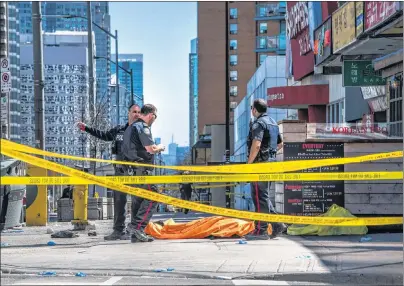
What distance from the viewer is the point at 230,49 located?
11825cm

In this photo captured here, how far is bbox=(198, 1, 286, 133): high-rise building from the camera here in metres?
111

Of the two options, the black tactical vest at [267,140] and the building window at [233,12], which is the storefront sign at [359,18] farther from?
the building window at [233,12]

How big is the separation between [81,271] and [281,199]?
221 inches

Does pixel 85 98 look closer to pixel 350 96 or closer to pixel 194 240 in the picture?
pixel 350 96

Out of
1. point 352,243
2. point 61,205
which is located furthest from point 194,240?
point 61,205

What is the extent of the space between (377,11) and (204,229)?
1022 centimetres

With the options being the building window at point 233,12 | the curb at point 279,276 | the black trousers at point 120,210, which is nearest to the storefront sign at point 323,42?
the black trousers at point 120,210

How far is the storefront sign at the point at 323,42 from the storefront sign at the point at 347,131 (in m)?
13.6

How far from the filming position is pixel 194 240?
10867 millimetres

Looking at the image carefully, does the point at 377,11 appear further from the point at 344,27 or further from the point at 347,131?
the point at 347,131

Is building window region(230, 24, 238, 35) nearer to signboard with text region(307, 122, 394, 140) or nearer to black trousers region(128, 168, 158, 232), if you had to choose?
signboard with text region(307, 122, 394, 140)

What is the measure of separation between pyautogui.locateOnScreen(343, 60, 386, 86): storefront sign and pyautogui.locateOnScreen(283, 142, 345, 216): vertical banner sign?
13.5m

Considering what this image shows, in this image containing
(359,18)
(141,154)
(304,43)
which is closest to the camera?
(141,154)

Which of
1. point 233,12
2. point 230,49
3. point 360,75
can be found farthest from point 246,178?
point 233,12
